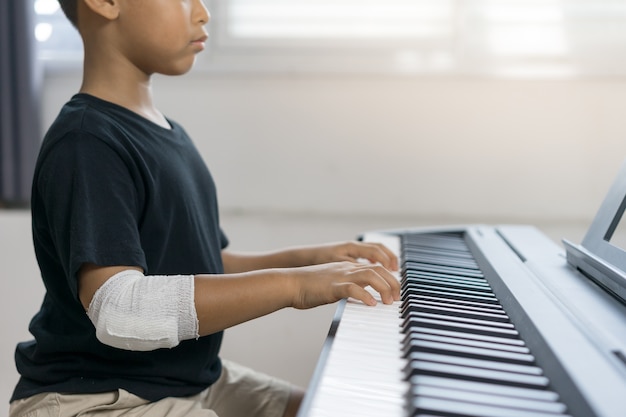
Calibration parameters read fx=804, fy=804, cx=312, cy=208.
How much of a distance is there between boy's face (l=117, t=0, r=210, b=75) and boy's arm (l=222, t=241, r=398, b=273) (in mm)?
369

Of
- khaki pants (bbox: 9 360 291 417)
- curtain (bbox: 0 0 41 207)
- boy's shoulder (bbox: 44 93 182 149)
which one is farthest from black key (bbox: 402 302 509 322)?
curtain (bbox: 0 0 41 207)

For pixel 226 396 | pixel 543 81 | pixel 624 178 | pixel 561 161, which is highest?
pixel 543 81

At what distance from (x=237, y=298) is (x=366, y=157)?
130cm

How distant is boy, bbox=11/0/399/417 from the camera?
99cm

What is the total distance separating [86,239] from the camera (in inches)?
38.8

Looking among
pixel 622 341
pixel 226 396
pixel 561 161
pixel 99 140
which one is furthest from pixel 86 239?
pixel 561 161

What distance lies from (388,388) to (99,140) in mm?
585

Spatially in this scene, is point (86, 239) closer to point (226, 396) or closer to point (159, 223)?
point (159, 223)

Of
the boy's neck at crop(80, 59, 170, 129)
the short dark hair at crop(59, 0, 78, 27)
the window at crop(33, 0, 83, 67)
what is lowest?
the boy's neck at crop(80, 59, 170, 129)

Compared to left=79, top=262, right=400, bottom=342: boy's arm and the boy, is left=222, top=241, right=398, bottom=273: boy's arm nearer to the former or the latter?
the boy

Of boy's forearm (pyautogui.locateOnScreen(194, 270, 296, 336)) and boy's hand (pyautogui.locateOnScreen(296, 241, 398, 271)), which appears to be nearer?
boy's forearm (pyautogui.locateOnScreen(194, 270, 296, 336))

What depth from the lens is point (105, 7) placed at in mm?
1200

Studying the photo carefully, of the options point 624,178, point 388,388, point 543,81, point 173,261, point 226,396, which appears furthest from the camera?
point 543,81

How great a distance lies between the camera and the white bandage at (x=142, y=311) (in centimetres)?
96
